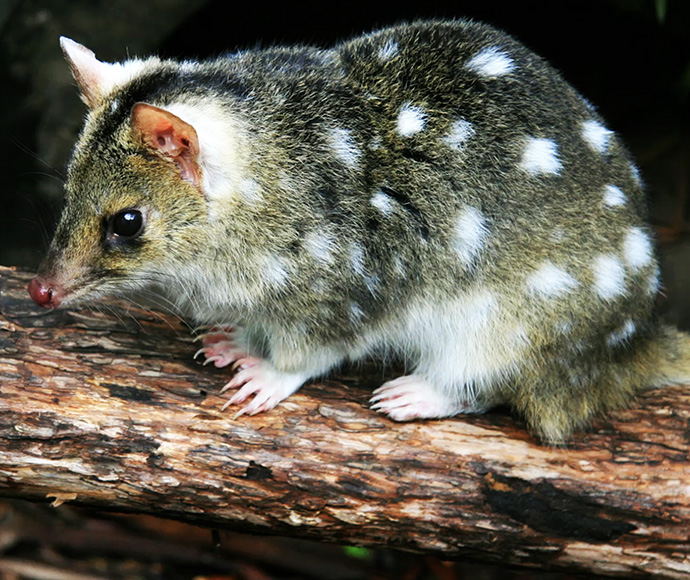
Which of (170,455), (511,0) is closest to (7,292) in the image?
(170,455)

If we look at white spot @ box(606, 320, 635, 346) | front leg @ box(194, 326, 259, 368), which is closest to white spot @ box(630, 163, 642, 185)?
white spot @ box(606, 320, 635, 346)

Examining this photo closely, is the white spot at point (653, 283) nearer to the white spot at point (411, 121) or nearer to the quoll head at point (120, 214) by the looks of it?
the white spot at point (411, 121)

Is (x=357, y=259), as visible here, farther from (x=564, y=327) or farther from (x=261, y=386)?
(x=564, y=327)


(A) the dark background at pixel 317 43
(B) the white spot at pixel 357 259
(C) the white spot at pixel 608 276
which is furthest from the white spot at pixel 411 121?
(A) the dark background at pixel 317 43

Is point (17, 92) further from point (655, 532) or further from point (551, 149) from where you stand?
point (655, 532)

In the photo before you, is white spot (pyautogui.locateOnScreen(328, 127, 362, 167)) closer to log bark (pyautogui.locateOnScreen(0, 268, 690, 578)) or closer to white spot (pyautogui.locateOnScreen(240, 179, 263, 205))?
white spot (pyautogui.locateOnScreen(240, 179, 263, 205))

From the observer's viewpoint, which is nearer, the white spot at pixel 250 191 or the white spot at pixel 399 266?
the white spot at pixel 250 191
